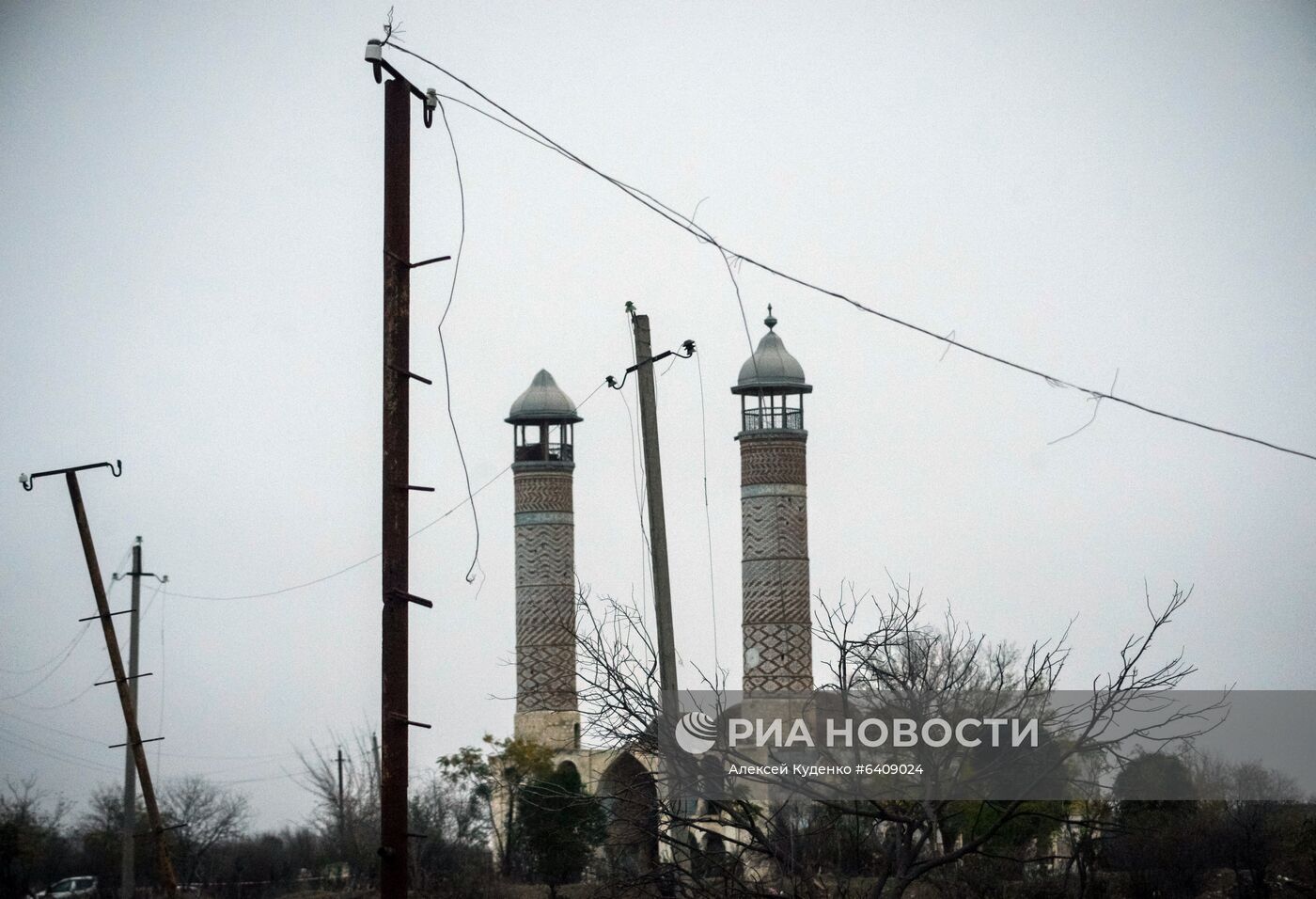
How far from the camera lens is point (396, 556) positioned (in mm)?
9070

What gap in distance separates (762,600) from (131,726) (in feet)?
65.8

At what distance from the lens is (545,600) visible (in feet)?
138

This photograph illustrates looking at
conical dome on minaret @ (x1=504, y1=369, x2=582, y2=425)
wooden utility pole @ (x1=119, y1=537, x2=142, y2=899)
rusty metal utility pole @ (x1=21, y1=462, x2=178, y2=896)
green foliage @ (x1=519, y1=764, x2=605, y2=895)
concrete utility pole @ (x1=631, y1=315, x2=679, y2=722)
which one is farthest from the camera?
conical dome on minaret @ (x1=504, y1=369, x2=582, y2=425)

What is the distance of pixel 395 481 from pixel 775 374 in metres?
32.1

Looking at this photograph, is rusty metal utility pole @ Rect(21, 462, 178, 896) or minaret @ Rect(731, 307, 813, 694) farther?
minaret @ Rect(731, 307, 813, 694)

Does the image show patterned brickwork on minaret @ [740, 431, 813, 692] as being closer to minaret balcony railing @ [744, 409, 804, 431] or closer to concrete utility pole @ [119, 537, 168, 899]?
minaret balcony railing @ [744, 409, 804, 431]

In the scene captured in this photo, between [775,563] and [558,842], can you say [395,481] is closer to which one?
[558,842]

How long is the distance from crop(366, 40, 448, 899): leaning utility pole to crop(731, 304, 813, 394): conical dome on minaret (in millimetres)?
30926

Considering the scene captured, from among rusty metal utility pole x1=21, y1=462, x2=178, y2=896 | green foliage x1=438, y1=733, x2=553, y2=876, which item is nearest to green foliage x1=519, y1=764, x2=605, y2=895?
green foliage x1=438, y1=733, x2=553, y2=876

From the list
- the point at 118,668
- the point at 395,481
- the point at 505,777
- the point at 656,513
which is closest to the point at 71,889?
the point at 505,777

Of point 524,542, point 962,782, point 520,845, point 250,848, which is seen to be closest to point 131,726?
point 962,782

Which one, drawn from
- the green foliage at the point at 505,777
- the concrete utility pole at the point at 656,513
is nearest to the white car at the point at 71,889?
the green foliage at the point at 505,777

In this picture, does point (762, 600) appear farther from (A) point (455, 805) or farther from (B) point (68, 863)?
(B) point (68, 863)

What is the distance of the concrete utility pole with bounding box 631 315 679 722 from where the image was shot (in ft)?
43.8
